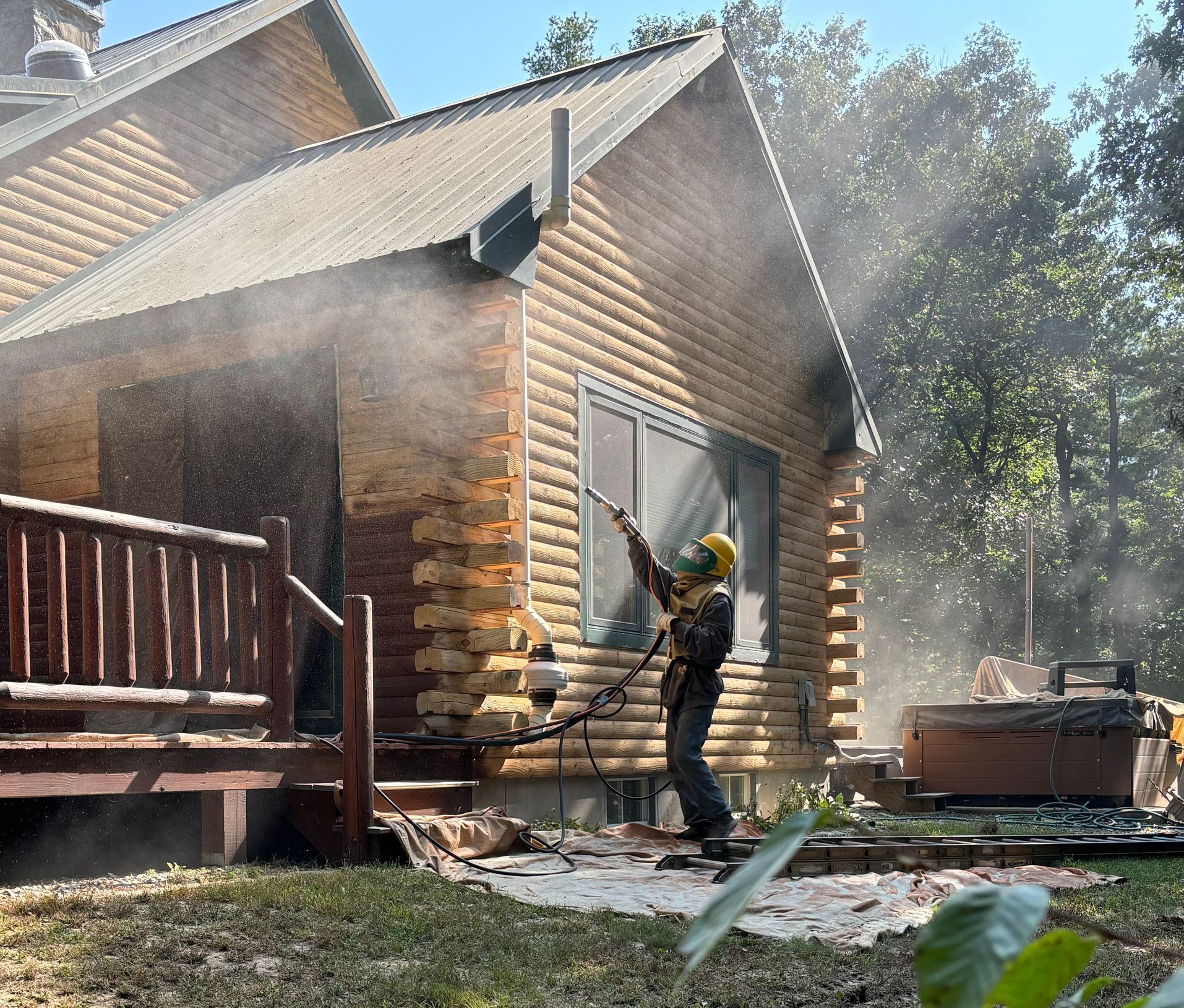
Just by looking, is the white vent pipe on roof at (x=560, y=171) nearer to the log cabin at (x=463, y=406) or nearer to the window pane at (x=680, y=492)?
the log cabin at (x=463, y=406)

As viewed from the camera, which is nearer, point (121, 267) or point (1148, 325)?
point (121, 267)

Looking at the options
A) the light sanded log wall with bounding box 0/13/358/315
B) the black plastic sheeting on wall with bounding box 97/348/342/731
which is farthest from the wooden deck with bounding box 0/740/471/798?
the light sanded log wall with bounding box 0/13/358/315

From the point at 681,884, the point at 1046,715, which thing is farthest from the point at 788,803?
the point at 681,884

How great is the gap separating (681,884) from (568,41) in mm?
34469

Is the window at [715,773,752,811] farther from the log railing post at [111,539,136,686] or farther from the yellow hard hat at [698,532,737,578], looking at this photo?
the log railing post at [111,539,136,686]

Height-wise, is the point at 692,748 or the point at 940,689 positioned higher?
the point at 692,748

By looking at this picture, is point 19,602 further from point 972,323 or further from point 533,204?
point 972,323

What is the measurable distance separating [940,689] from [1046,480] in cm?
749

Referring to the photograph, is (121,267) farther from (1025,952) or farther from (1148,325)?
(1148,325)

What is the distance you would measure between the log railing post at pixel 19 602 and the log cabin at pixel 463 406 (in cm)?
12

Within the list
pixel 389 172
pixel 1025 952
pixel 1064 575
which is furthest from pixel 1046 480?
pixel 1025 952

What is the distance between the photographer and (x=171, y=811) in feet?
24.1

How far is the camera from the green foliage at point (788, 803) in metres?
10.8

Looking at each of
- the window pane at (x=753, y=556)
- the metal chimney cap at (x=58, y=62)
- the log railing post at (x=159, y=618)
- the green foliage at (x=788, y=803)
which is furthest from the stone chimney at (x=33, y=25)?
the green foliage at (x=788, y=803)
